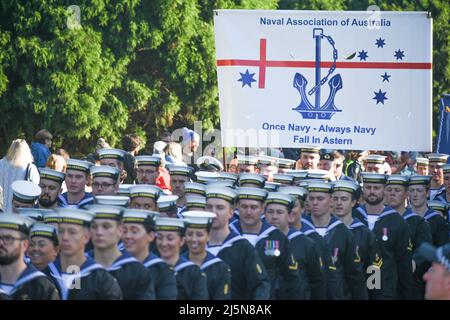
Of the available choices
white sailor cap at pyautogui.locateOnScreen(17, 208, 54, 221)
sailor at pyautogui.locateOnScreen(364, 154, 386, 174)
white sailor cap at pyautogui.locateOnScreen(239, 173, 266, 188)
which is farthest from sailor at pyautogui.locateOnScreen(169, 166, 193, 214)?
sailor at pyautogui.locateOnScreen(364, 154, 386, 174)

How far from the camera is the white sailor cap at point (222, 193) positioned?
527 inches

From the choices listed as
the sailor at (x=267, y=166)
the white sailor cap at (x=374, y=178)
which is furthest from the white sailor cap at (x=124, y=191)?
the sailor at (x=267, y=166)

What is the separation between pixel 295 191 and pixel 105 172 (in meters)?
1.91

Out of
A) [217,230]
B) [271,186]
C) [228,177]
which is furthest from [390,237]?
[217,230]

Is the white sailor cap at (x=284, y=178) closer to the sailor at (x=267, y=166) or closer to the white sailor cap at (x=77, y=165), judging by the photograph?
the sailor at (x=267, y=166)

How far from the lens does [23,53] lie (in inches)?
931

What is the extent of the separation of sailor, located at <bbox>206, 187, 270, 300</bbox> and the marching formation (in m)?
0.01

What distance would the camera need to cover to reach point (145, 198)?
1374 cm

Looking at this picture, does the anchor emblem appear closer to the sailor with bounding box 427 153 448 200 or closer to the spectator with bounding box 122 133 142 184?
the spectator with bounding box 122 133 142 184

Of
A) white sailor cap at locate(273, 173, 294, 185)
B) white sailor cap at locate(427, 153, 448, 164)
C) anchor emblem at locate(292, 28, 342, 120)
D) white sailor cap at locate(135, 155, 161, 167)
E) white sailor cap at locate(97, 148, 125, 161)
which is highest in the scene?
anchor emblem at locate(292, 28, 342, 120)

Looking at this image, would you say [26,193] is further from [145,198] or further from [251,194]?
[251,194]

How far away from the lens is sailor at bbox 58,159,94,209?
14719 mm

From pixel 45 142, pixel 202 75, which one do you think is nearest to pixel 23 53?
pixel 202 75
